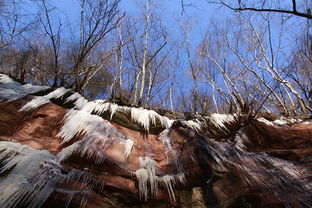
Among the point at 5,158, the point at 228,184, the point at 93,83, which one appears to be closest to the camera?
the point at 5,158

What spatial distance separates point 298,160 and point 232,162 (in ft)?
5.26

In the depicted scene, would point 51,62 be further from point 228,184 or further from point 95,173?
point 228,184

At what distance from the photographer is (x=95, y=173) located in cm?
264

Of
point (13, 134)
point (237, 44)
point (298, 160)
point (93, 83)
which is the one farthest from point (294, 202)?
point (93, 83)

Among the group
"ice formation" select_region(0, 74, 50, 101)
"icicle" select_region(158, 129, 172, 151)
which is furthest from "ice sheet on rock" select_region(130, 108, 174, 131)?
"ice formation" select_region(0, 74, 50, 101)

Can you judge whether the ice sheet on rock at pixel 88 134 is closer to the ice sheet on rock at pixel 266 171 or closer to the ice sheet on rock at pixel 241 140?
the ice sheet on rock at pixel 266 171

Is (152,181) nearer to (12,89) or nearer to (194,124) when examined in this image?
(194,124)

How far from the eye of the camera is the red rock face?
236 centimetres

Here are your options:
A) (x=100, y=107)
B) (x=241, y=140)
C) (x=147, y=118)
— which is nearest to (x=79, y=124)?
(x=100, y=107)

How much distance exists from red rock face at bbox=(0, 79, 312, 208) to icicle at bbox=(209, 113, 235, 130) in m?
1.01

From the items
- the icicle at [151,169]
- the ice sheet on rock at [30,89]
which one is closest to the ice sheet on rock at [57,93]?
the ice sheet on rock at [30,89]

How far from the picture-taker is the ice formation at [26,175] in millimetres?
2025

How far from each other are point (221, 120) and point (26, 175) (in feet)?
12.9

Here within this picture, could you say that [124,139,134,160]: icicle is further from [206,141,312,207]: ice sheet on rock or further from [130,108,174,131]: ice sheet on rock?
[206,141,312,207]: ice sheet on rock
